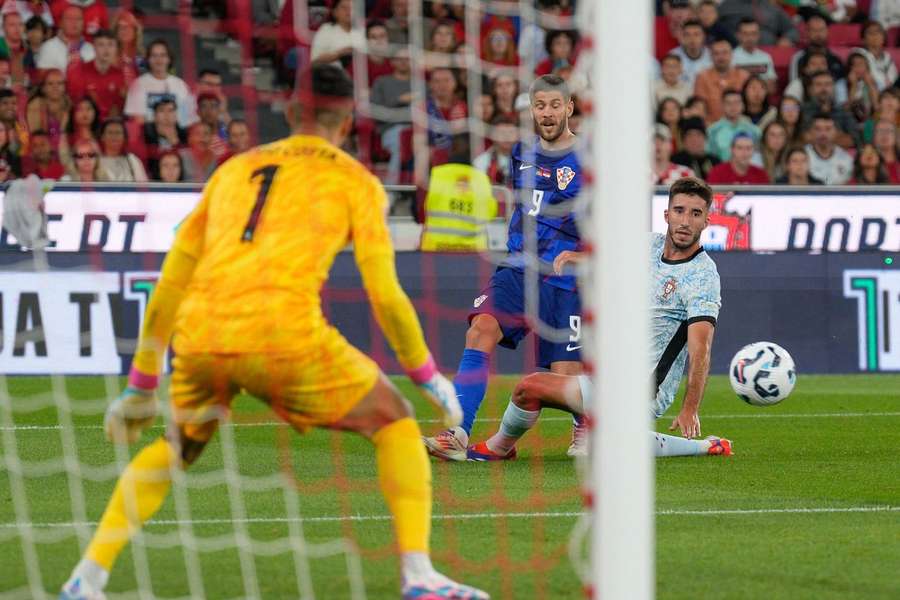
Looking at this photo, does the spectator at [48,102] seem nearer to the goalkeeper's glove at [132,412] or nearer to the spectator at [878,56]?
the goalkeeper's glove at [132,412]

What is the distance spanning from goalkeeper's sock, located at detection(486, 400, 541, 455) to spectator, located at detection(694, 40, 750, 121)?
8.39 metres

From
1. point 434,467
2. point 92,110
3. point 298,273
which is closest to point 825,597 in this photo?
point 298,273

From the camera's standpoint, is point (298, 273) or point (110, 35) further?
point (110, 35)

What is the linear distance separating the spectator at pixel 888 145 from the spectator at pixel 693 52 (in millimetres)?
1774

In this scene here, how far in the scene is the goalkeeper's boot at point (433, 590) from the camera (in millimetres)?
4840

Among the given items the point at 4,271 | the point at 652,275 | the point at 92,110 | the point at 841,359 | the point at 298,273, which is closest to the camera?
the point at 298,273

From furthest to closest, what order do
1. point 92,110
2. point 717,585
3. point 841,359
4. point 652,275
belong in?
1. point 841,359
2. point 92,110
3. point 652,275
4. point 717,585

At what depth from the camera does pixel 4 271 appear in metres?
12.6

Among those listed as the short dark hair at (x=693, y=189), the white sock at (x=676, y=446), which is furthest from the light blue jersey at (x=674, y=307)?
the short dark hair at (x=693, y=189)

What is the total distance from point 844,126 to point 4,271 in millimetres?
8405

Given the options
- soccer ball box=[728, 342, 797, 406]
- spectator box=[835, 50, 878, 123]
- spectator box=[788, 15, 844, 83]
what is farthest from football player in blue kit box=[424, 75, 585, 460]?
spectator box=[835, 50, 878, 123]

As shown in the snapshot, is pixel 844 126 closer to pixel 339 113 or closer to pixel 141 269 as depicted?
pixel 141 269

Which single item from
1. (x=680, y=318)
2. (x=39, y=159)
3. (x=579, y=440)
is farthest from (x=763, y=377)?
(x=39, y=159)

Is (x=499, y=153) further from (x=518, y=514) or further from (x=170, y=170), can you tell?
(x=518, y=514)
